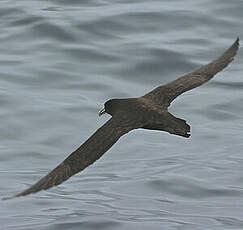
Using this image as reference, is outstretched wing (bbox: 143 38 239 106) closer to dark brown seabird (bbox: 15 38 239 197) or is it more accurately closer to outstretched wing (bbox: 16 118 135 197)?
dark brown seabird (bbox: 15 38 239 197)

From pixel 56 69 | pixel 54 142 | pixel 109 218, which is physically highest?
pixel 56 69

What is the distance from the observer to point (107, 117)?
49.5 feet

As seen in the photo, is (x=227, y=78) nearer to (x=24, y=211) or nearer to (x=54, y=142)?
(x=54, y=142)

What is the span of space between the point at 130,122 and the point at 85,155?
751 mm

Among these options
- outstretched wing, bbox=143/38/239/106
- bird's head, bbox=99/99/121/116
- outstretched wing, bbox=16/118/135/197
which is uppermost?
outstretched wing, bbox=143/38/239/106

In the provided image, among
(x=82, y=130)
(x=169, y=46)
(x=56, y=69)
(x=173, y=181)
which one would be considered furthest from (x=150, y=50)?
(x=173, y=181)

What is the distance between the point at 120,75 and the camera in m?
16.0

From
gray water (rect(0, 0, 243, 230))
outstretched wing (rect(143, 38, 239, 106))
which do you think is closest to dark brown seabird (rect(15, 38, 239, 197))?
outstretched wing (rect(143, 38, 239, 106))

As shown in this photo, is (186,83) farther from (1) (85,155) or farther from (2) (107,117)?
(2) (107,117)

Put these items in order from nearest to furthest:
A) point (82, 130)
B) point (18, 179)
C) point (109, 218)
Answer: point (109, 218) < point (18, 179) < point (82, 130)

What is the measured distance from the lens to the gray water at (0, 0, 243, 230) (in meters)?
12.6

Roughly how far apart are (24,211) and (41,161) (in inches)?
49.8

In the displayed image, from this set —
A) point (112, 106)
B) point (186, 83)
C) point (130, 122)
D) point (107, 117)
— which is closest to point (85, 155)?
point (130, 122)

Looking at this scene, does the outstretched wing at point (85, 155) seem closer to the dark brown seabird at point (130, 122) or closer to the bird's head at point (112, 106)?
the dark brown seabird at point (130, 122)
